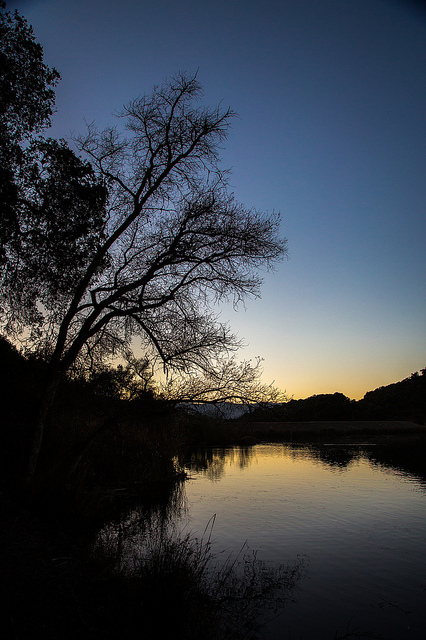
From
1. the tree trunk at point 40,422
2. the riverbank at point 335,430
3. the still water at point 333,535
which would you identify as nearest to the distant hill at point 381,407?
the riverbank at point 335,430

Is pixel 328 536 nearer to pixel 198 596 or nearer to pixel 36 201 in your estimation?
pixel 198 596

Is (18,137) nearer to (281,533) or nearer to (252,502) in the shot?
(281,533)

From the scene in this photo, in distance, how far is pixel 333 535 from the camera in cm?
1105

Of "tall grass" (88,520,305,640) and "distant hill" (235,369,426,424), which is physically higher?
"distant hill" (235,369,426,424)

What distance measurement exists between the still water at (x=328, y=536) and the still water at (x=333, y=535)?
0.9 inches

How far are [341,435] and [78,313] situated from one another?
214 ft

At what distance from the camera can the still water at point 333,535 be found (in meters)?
6.36

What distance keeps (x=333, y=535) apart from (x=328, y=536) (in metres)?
0.19

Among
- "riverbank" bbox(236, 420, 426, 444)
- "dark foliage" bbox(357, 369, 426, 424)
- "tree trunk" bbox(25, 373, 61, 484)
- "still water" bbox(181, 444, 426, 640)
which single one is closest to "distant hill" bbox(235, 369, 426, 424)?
"dark foliage" bbox(357, 369, 426, 424)

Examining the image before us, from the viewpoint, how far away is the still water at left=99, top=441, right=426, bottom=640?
6.33m

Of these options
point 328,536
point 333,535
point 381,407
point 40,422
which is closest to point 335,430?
point 381,407

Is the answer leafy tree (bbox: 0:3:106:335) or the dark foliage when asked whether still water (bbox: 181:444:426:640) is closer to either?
leafy tree (bbox: 0:3:106:335)

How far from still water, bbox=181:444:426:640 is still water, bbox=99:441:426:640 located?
0.07ft

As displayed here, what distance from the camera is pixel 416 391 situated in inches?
3597
